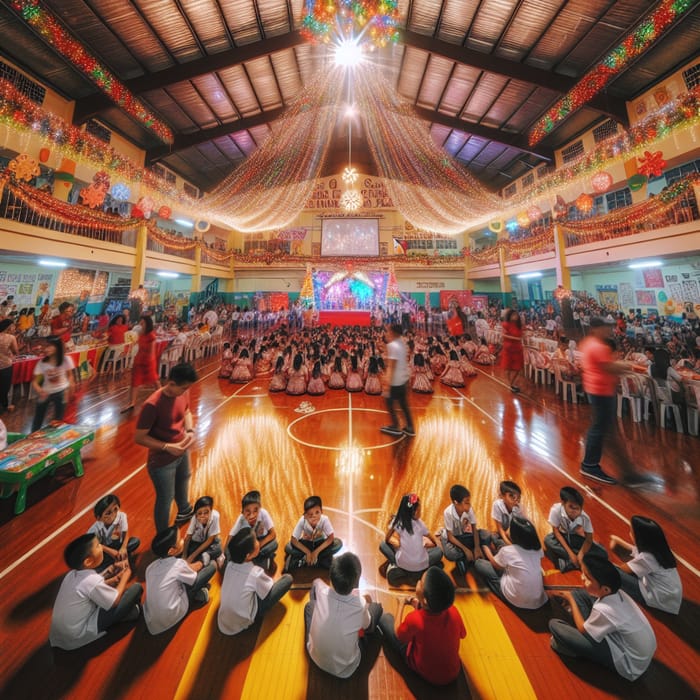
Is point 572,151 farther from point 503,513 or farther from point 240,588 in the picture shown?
point 240,588

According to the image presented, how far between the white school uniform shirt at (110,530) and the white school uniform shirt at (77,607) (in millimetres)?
487

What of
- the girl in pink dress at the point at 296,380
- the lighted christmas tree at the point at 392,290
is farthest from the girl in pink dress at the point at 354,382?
the lighted christmas tree at the point at 392,290

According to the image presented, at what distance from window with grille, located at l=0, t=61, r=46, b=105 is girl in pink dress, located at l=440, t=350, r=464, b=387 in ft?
40.7

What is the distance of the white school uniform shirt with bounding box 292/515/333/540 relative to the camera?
2072mm

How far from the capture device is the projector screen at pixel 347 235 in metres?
18.3

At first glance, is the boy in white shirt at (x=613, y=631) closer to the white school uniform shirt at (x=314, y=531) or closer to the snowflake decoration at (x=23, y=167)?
the white school uniform shirt at (x=314, y=531)

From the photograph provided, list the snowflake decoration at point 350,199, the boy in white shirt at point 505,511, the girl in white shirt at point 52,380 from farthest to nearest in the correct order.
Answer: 1. the snowflake decoration at point 350,199
2. the girl in white shirt at point 52,380
3. the boy in white shirt at point 505,511

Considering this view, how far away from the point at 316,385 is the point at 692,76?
39.2 ft

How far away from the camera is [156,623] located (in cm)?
157

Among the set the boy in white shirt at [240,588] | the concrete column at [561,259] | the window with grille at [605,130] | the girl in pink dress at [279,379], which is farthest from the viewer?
the concrete column at [561,259]

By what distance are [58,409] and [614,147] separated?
12355 millimetres

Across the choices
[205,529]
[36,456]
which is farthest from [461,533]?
[36,456]

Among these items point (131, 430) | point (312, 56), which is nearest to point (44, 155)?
point (131, 430)

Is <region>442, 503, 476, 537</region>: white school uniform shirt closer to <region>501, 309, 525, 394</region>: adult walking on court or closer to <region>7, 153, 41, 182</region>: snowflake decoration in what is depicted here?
<region>501, 309, 525, 394</region>: adult walking on court
